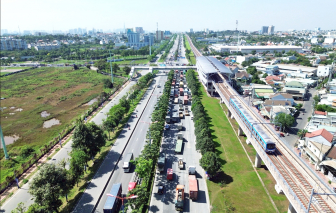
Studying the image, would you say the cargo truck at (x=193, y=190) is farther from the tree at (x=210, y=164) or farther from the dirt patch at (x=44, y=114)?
the dirt patch at (x=44, y=114)

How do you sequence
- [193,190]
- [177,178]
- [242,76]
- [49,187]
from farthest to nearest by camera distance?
1. [242,76]
2. [177,178]
3. [193,190]
4. [49,187]

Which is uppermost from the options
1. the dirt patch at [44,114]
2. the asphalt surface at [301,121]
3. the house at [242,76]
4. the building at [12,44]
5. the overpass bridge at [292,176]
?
the building at [12,44]

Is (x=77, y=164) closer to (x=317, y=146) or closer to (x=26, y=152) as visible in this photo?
(x=26, y=152)

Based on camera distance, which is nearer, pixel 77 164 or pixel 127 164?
pixel 77 164

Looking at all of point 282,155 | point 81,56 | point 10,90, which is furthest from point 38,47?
point 282,155

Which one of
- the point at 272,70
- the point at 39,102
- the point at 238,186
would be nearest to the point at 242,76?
the point at 272,70

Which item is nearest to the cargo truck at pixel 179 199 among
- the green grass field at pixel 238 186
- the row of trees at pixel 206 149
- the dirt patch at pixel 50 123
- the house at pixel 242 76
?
the green grass field at pixel 238 186

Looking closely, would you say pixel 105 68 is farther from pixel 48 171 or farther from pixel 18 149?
pixel 48 171

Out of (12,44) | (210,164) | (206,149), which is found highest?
(12,44)
